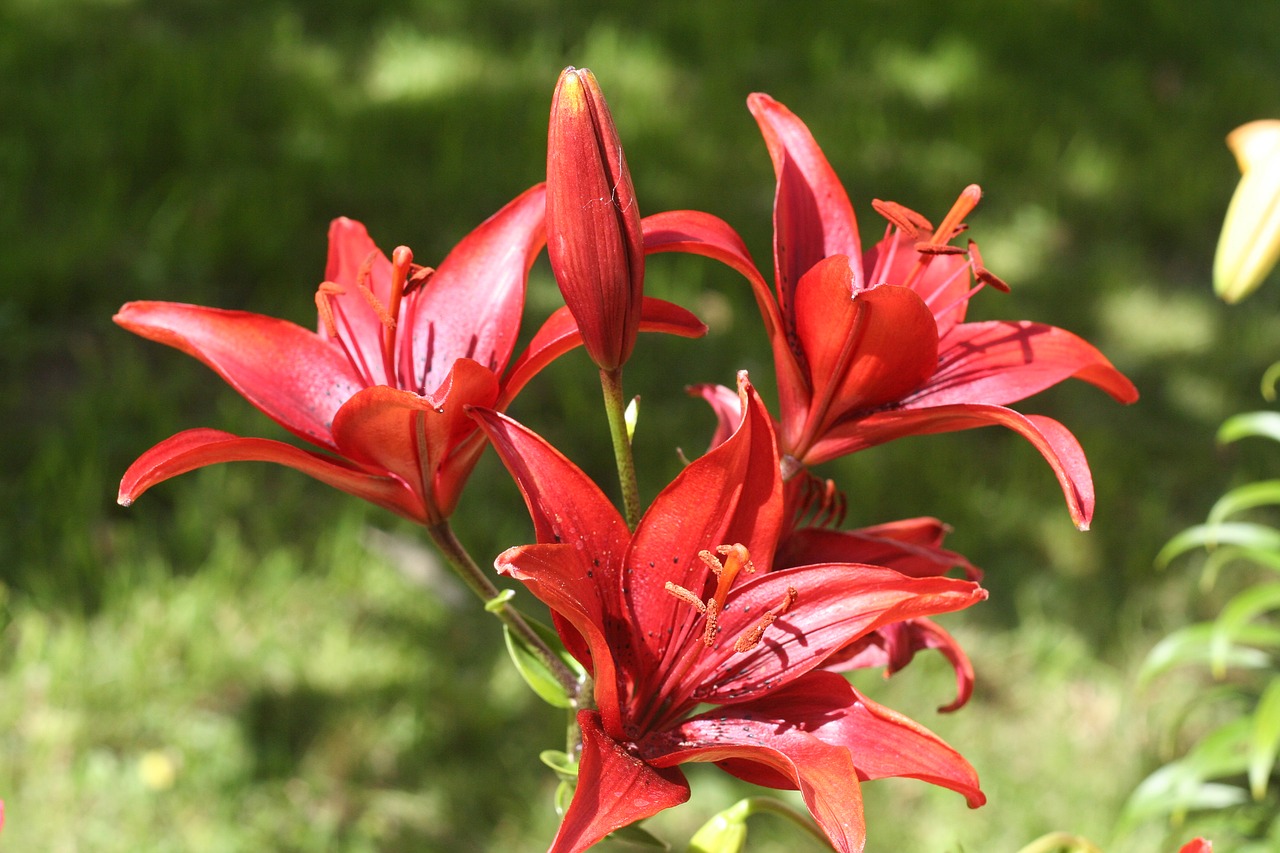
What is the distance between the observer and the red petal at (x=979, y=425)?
0.78m

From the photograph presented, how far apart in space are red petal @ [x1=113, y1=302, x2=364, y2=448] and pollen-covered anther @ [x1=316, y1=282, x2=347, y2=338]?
0.01 meters

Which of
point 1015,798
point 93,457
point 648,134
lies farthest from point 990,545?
point 93,457

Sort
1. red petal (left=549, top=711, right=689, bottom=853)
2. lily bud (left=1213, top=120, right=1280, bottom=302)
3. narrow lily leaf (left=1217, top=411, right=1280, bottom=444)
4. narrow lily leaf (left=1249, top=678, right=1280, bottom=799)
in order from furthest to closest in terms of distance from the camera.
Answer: narrow lily leaf (left=1217, top=411, right=1280, bottom=444) → narrow lily leaf (left=1249, top=678, right=1280, bottom=799) → lily bud (left=1213, top=120, right=1280, bottom=302) → red petal (left=549, top=711, right=689, bottom=853)

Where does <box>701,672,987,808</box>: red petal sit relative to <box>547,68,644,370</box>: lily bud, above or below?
below

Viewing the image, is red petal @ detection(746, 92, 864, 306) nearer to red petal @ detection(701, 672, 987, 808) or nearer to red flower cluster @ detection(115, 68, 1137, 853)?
red flower cluster @ detection(115, 68, 1137, 853)

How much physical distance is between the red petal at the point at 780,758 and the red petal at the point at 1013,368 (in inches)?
9.4

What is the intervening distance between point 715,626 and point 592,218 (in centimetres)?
26

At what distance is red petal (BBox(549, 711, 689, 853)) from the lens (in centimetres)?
70

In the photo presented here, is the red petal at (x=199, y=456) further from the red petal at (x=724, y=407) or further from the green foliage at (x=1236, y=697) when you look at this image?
the green foliage at (x=1236, y=697)

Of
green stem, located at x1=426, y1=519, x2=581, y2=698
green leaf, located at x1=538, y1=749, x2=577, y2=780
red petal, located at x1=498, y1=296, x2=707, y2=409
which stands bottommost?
green leaf, located at x1=538, y1=749, x2=577, y2=780

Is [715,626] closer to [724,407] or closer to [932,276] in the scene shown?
Answer: [724,407]

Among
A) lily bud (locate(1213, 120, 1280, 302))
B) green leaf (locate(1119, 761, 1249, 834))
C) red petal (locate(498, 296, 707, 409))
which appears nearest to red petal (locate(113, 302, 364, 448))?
red petal (locate(498, 296, 707, 409))

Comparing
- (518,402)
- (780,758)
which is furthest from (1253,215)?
(518,402)

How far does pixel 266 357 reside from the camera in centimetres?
92
